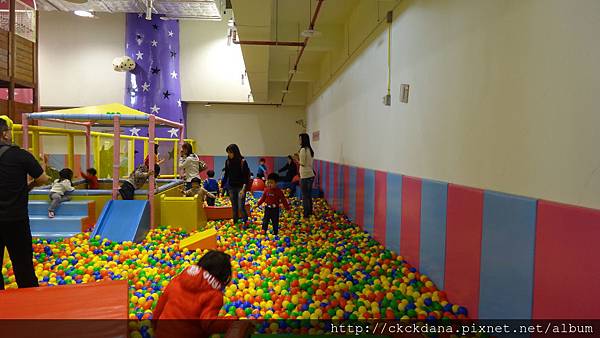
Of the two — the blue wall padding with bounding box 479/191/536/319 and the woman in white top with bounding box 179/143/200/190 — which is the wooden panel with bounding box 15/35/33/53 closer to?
the woman in white top with bounding box 179/143/200/190

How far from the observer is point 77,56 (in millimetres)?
12766

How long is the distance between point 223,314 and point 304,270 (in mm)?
1162

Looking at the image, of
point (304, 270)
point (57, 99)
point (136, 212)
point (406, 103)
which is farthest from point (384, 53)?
point (57, 99)

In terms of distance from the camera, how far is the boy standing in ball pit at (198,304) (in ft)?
7.00

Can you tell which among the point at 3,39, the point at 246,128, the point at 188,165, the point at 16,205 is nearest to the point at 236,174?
the point at 188,165

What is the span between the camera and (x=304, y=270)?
168 inches

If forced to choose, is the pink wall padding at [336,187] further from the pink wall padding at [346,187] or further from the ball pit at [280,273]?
the ball pit at [280,273]

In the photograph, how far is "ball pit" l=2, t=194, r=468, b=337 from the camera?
329cm

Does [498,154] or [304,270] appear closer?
[498,154]

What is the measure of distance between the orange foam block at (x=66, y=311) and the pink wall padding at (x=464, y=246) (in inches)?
86.6

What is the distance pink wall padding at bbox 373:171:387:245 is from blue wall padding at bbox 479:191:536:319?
222 centimetres

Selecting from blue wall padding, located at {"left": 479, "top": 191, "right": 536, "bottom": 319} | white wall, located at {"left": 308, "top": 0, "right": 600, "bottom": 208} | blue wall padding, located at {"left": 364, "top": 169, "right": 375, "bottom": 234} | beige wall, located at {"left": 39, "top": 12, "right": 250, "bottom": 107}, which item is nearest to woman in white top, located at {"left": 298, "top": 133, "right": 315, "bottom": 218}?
blue wall padding, located at {"left": 364, "top": 169, "right": 375, "bottom": 234}

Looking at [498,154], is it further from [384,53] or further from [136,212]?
[136,212]

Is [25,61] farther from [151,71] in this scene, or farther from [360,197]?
[360,197]
